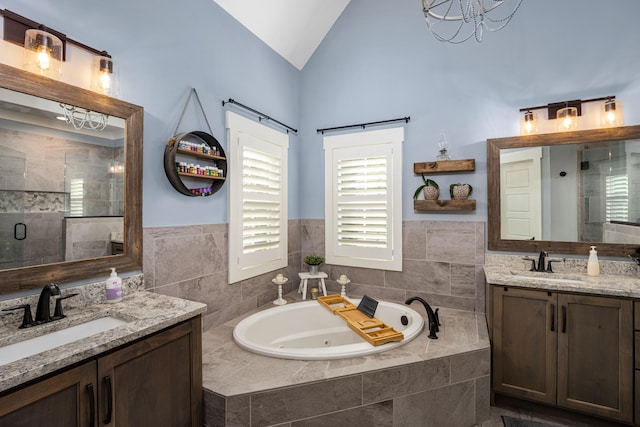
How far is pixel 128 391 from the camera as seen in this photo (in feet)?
4.11

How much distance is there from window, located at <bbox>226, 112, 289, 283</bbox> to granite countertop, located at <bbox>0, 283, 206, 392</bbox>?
3.10 ft

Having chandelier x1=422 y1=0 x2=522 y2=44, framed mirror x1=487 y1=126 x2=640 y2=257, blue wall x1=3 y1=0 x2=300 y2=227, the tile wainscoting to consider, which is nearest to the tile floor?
the tile wainscoting

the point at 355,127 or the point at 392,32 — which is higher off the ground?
the point at 392,32

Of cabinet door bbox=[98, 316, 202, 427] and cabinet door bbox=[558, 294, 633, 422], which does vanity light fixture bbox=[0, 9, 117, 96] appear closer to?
cabinet door bbox=[98, 316, 202, 427]

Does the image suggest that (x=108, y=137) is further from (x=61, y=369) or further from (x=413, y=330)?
(x=413, y=330)

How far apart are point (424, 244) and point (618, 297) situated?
1.37 meters

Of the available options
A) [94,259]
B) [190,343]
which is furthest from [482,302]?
[94,259]

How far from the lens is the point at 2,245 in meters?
1.35

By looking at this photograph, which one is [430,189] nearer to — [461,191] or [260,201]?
[461,191]

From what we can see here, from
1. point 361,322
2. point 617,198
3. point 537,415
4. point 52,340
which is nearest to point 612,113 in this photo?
point 617,198

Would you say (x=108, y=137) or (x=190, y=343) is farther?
(x=108, y=137)

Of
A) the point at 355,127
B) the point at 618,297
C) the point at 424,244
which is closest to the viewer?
the point at 618,297

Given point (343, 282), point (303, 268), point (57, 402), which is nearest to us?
point (57, 402)

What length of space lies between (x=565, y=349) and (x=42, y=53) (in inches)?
135
